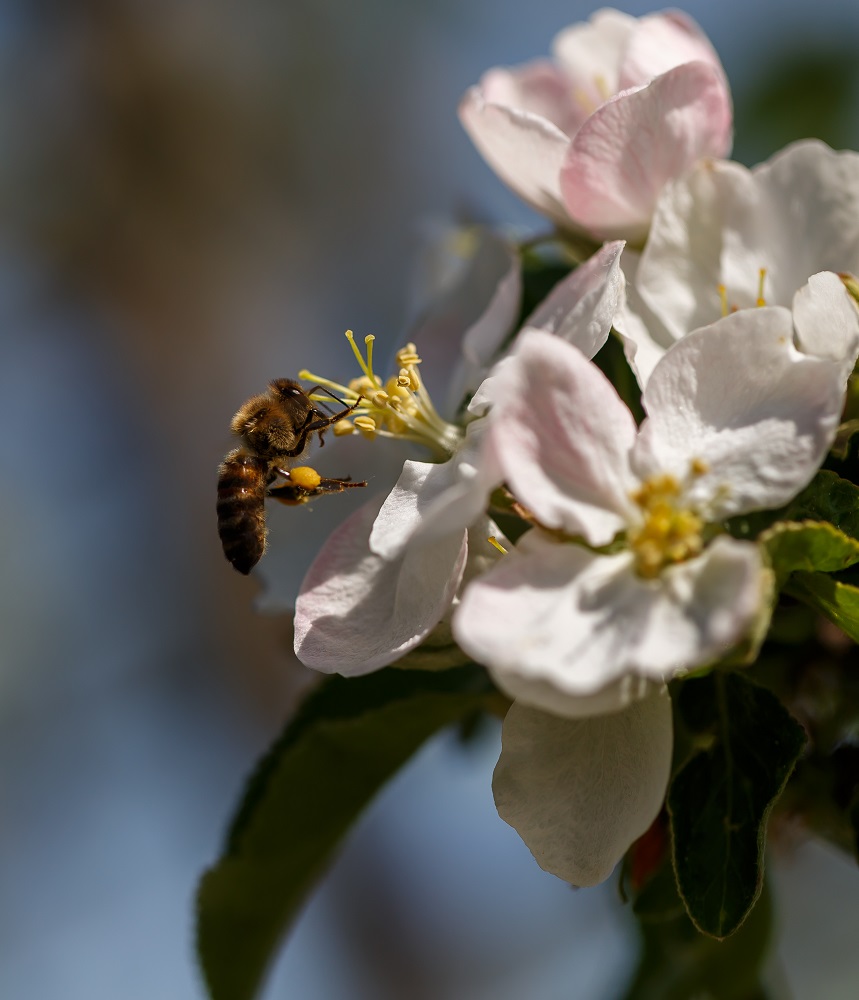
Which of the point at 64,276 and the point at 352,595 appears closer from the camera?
the point at 352,595

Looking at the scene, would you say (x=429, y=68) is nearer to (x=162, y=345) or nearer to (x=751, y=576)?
(x=162, y=345)

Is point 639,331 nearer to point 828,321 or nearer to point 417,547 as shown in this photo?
point 828,321

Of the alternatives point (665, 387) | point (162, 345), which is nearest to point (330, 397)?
point (665, 387)

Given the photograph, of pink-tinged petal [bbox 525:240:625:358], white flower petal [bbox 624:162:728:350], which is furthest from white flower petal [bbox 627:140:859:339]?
pink-tinged petal [bbox 525:240:625:358]

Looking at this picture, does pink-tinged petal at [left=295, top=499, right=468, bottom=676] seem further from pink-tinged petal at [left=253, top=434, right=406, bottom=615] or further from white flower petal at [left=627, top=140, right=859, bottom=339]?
white flower petal at [left=627, top=140, right=859, bottom=339]

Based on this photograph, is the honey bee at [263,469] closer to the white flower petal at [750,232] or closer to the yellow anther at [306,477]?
Answer: the yellow anther at [306,477]

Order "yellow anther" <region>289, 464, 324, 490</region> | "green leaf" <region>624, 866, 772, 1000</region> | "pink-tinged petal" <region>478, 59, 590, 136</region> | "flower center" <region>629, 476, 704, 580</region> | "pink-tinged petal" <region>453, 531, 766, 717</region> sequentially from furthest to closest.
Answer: "green leaf" <region>624, 866, 772, 1000</region> < "pink-tinged petal" <region>478, 59, 590, 136</region> < "yellow anther" <region>289, 464, 324, 490</region> < "flower center" <region>629, 476, 704, 580</region> < "pink-tinged petal" <region>453, 531, 766, 717</region>

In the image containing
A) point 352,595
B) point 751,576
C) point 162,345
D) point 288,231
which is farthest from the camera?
point 288,231
